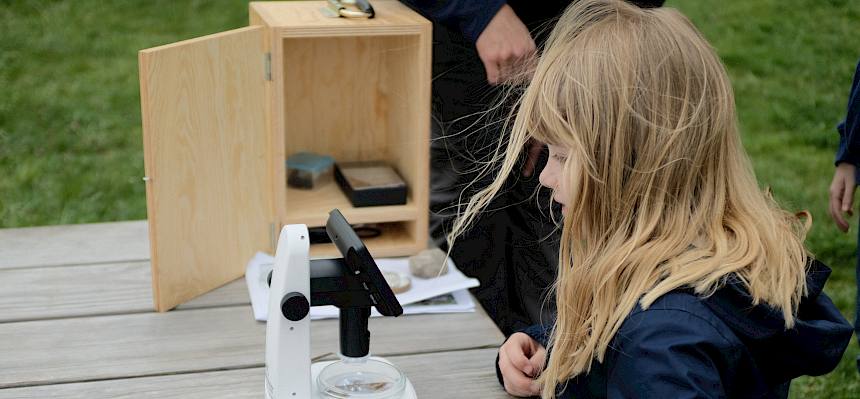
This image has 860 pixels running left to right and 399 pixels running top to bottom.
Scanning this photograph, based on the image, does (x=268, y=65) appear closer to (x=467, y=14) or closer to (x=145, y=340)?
(x=467, y=14)

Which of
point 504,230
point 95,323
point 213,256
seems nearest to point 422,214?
point 504,230

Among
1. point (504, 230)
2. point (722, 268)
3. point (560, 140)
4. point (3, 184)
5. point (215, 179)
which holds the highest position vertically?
point (560, 140)

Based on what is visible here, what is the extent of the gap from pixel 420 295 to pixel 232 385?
1.35 ft

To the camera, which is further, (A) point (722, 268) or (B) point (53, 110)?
(B) point (53, 110)

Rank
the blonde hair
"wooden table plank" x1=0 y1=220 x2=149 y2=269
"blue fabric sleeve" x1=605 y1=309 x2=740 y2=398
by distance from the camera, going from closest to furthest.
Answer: "blue fabric sleeve" x1=605 y1=309 x2=740 y2=398
the blonde hair
"wooden table plank" x1=0 y1=220 x2=149 y2=269

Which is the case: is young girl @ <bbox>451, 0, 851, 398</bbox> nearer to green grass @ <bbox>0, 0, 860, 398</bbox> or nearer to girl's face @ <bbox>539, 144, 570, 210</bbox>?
girl's face @ <bbox>539, 144, 570, 210</bbox>

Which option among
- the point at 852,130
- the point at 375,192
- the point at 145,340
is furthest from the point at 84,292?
the point at 852,130

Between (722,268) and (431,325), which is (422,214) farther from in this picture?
(722,268)

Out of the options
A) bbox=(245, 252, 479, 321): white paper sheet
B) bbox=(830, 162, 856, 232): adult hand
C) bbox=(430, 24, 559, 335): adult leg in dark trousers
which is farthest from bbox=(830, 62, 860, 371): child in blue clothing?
bbox=(245, 252, 479, 321): white paper sheet

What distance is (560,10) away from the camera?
2.03m

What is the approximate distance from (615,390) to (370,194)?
3.00 feet

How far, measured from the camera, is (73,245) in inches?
79.0

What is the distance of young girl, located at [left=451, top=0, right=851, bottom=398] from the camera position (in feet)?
3.90

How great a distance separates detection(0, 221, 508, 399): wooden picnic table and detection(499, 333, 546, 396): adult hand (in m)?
0.03
